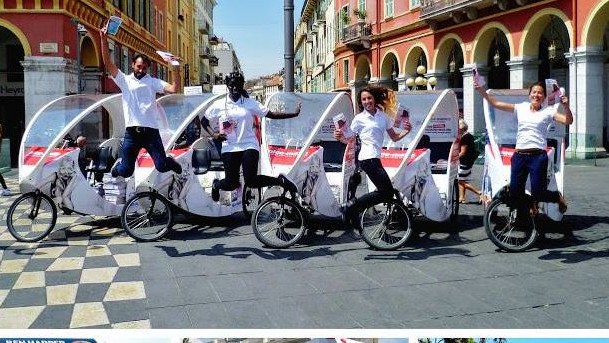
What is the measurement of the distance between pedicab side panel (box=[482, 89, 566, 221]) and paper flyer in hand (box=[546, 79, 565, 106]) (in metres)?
0.43

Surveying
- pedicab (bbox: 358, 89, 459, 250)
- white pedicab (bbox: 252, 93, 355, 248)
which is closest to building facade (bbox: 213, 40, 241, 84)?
white pedicab (bbox: 252, 93, 355, 248)

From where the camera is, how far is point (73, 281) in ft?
15.3

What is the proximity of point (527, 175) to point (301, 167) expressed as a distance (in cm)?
194

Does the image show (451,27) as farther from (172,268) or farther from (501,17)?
(172,268)

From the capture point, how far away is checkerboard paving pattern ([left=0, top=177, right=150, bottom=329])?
151 inches

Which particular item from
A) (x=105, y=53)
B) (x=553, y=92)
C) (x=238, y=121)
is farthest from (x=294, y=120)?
(x=553, y=92)

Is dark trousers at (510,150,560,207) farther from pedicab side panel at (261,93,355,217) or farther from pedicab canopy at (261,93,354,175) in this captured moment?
pedicab canopy at (261,93,354,175)

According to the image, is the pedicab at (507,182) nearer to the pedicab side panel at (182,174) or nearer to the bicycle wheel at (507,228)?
the bicycle wheel at (507,228)

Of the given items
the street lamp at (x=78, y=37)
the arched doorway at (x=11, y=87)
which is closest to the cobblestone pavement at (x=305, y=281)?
the street lamp at (x=78, y=37)

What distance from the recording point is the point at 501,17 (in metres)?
19.2

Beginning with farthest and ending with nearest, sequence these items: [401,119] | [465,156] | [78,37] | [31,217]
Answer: [78,37] < [465,156] < [31,217] < [401,119]

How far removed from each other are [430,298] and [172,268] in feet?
6.48

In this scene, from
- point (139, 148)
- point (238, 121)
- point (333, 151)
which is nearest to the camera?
point (238, 121)

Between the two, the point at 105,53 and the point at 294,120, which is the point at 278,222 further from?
the point at 105,53
